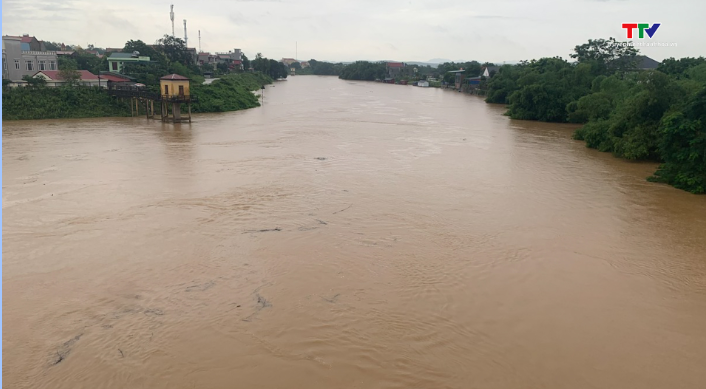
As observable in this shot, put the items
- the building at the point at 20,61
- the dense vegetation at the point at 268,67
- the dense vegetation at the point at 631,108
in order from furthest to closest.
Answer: the dense vegetation at the point at 268,67 → the building at the point at 20,61 → the dense vegetation at the point at 631,108

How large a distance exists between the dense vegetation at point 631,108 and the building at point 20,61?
35630 mm

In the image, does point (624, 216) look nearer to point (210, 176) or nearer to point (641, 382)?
point (641, 382)

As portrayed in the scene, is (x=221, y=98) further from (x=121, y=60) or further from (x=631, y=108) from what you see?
(x=631, y=108)

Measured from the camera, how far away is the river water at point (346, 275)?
23.4ft

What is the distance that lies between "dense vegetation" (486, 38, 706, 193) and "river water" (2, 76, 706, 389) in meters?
1.26

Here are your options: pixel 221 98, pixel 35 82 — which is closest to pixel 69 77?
pixel 35 82

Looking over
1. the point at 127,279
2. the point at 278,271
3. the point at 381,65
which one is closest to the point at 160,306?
the point at 127,279

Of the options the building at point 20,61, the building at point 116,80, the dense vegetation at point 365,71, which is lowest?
the building at point 116,80

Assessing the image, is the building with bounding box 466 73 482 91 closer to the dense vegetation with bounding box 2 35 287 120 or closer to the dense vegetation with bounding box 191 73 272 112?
the dense vegetation with bounding box 191 73 272 112

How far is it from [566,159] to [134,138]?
2028cm

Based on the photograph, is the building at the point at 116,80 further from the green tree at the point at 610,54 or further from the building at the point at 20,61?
the green tree at the point at 610,54

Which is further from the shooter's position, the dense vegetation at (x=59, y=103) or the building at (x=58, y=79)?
the building at (x=58, y=79)

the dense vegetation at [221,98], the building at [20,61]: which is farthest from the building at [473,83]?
the building at [20,61]

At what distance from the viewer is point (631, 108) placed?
2084cm
